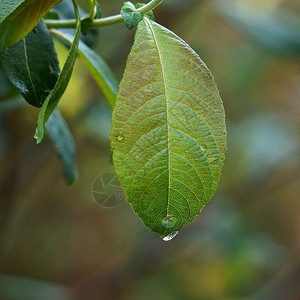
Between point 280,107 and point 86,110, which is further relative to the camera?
point 280,107

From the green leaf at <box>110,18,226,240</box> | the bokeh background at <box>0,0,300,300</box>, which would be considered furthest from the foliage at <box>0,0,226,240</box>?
the bokeh background at <box>0,0,300,300</box>

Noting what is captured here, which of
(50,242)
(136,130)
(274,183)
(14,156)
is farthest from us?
(50,242)

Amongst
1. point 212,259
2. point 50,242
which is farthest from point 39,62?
point 50,242

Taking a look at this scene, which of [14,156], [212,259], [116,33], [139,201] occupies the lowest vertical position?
[212,259]

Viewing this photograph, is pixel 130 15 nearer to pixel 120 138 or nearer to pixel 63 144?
pixel 120 138

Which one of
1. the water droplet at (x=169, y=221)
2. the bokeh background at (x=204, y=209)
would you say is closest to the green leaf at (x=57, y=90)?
the water droplet at (x=169, y=221)

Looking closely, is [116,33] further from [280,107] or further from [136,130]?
[136,130]

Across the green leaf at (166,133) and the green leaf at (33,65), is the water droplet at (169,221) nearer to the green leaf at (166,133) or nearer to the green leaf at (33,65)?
the green leaf at (166,133)

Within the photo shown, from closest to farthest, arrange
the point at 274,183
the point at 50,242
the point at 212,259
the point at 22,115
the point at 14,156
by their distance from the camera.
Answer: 1. the point at 22,115
2. the point at 14,156
3. the point at 274,183
4. the point at 212,259
5. the point at 50,242

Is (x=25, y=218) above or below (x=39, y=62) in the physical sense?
below
